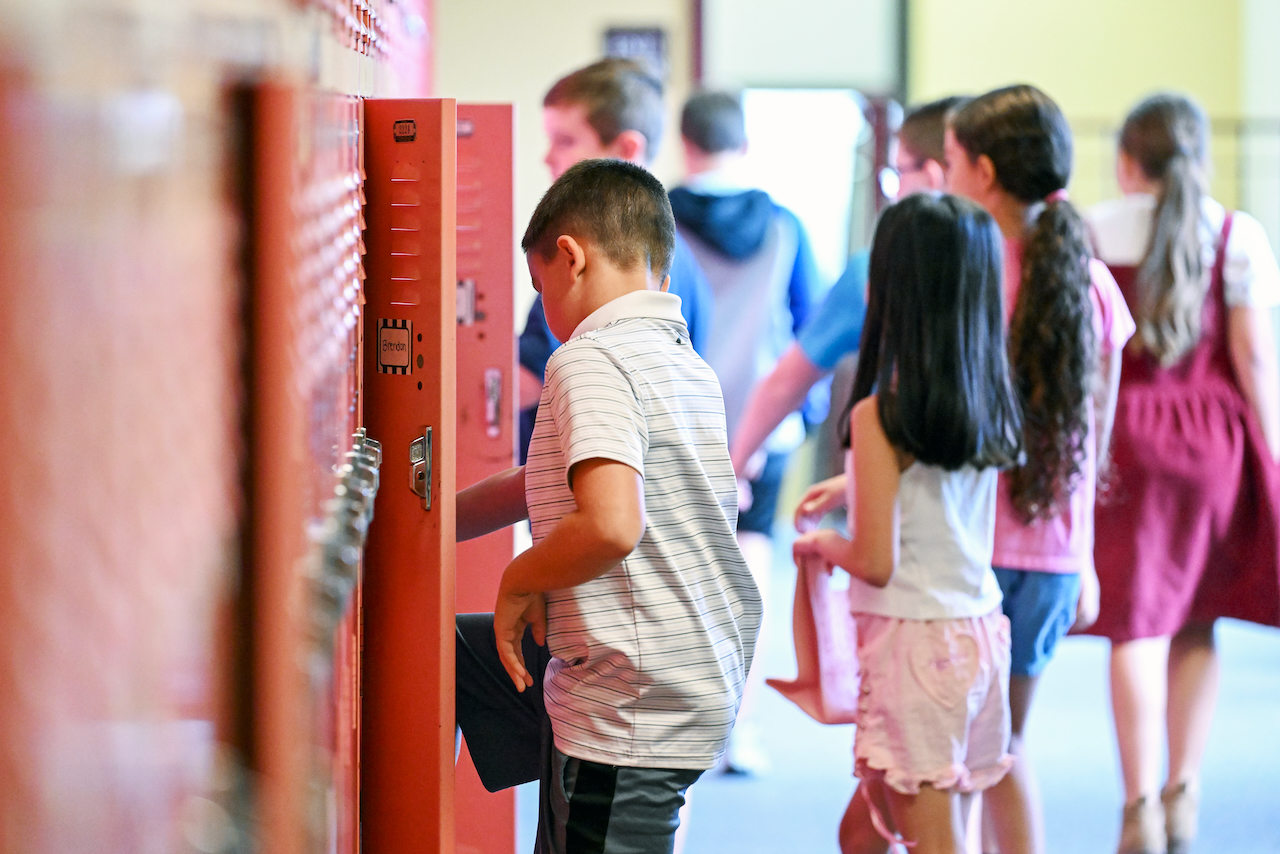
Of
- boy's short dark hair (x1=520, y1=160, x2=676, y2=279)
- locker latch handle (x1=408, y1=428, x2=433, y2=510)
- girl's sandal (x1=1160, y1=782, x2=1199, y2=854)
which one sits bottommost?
girl's sandal (x1=1160, y1=782, x2=1199, y2=854)

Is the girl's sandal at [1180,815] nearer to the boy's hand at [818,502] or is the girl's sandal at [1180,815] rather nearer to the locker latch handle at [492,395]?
the boy's hand at [818,502]

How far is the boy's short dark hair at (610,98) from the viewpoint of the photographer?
2.50 m

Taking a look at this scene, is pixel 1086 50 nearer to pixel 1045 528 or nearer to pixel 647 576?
pixel 1045 528

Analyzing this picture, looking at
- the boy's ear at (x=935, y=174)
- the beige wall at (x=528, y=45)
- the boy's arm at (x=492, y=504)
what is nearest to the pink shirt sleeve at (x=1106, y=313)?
the boy's ear at (x=935, y=174)

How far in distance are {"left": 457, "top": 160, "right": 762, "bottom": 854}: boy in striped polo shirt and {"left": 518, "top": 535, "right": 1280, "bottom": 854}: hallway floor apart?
1.39m

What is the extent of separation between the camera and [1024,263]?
2115 millimetres

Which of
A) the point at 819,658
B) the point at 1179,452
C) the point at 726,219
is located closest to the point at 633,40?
the point at 726,219

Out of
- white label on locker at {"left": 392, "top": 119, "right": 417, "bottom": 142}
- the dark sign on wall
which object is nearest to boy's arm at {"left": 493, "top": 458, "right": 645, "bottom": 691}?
white label on locker at {"left": 392, "top": 119, "right": 417, "bottom": 142}

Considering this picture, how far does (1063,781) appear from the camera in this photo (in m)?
3.11

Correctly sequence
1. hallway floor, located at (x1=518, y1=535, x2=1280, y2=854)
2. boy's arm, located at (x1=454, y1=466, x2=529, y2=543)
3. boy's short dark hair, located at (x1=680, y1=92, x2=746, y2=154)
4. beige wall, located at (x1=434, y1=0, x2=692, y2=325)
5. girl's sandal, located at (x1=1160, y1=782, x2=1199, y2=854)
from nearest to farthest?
boy's arm, located at (x1=454, y1=466, x2=529, y2=543)
girl's sandal, located at (x1=1160, y1=782, x2=1199, y2=854)
hallway floor, located at (x1=518, y1=535, x2=1280, y2=854)
boy's short dark hair, located at (x1=680, y1=92, x2=746, y2=154)
beige wall, located at (x1=434, y1=0, x2=692, y2=325)

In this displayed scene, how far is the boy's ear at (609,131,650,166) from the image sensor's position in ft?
8.14

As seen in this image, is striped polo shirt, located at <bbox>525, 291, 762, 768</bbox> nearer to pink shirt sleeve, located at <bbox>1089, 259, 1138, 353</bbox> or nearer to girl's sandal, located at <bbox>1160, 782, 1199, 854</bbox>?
pink shirt sleeve, located at <bbox>1089, 259, 1138, 353</bbox>

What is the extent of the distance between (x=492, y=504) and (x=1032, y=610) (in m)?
1.01

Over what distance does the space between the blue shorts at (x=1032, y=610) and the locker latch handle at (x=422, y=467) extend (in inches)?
44.4
